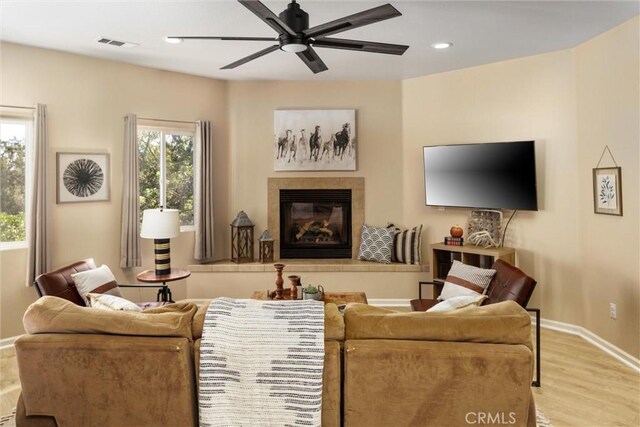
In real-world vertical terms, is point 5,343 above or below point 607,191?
below

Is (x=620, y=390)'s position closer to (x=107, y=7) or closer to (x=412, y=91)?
(x=412, y=91)

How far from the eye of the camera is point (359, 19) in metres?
2.40

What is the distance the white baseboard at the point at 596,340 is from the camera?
11.4ft

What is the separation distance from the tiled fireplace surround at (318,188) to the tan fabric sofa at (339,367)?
3578 millimetres

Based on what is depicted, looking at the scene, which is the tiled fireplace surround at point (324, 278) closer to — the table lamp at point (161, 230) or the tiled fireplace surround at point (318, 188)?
the tiled fireplace surround at point (318, 188)

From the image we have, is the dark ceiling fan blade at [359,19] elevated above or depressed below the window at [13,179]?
above

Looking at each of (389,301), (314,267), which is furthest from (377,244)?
(314,267)

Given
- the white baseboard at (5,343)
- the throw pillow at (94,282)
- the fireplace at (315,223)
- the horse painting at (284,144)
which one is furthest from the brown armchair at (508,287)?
the white baseboard at (5,343)

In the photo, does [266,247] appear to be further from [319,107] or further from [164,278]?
[319,107]

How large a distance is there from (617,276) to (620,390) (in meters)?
1.04

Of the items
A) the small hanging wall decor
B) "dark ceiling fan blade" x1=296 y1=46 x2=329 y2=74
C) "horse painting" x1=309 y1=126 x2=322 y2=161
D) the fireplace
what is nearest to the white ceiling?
"dark ceiling fan blade" x1=296 y1=46 x2=329 y2=74

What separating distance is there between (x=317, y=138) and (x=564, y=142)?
273 centimetres

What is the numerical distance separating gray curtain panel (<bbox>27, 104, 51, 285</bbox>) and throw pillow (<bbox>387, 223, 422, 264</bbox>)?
3.70 m

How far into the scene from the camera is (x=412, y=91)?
17.9 feet
